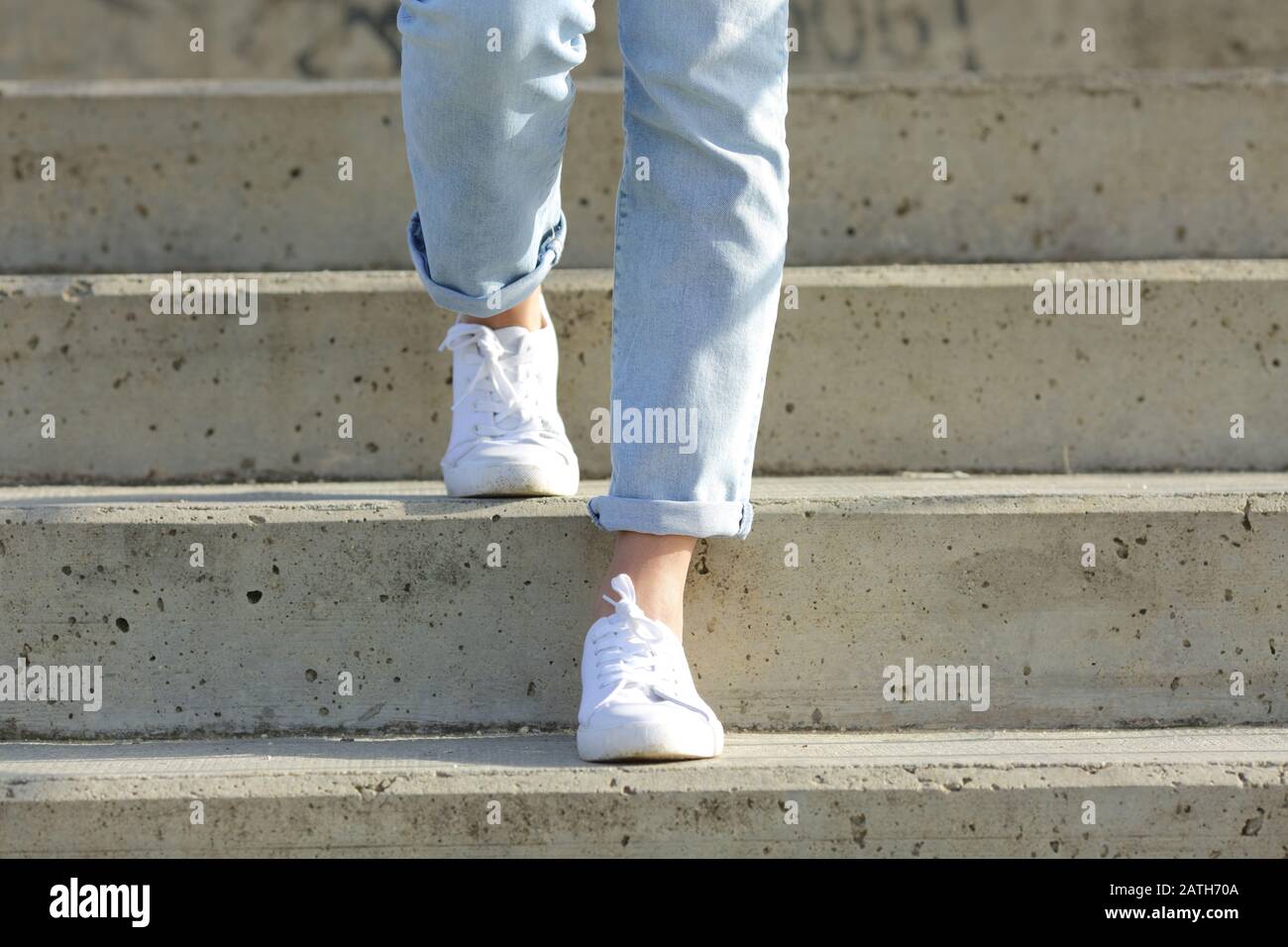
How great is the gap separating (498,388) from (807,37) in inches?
77.8

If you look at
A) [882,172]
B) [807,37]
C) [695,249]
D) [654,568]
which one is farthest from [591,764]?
[807,37]

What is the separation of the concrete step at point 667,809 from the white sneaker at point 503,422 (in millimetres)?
316

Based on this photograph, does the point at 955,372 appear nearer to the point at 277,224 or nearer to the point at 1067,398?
the point at 1067,398

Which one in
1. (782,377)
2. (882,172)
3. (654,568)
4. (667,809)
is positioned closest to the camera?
(667,809)

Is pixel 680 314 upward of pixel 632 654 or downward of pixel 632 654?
upward

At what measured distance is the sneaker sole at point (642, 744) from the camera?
1.21 metres

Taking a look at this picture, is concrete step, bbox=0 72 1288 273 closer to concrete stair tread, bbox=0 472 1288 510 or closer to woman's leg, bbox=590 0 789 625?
concrete stair tread, bbox=0 472 1288 510

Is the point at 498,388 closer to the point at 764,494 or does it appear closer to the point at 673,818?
the point at 764,494

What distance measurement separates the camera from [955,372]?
67.7 inches

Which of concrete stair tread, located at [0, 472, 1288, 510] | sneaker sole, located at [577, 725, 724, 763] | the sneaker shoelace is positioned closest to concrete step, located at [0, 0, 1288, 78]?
→ concrete stair tread, located at [0, 472, 1288, 510]

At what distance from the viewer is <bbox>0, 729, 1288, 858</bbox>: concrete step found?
1.18 m

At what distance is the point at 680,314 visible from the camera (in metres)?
1.24

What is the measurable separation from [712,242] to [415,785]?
0.54 meters
